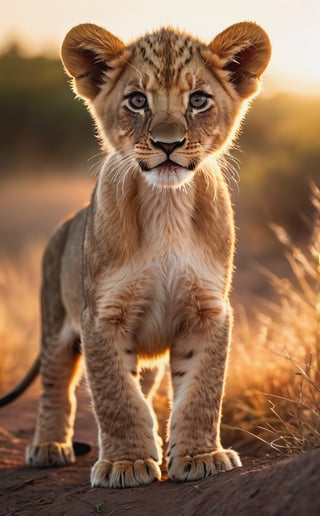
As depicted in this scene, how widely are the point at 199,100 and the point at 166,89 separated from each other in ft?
0.62

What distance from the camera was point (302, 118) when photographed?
21234 millimetres

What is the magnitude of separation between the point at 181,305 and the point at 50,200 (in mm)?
19364

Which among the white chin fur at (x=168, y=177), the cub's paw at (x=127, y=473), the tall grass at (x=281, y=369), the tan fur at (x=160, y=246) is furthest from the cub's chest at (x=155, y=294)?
the tall grass at (x=281, y=369)

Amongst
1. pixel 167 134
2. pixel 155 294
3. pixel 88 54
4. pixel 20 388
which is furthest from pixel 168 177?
pixel 20 388

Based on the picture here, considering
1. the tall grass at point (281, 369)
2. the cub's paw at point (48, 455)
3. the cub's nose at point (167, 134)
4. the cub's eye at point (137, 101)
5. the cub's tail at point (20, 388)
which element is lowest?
the cub's paw at point (48, 455)

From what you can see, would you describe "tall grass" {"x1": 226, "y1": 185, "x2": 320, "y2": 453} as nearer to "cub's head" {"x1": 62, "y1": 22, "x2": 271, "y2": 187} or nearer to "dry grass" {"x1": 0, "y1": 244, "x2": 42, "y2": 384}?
"cub's head" {"x1": 62, "y1": 22, "x2": 271, "y2": 187}

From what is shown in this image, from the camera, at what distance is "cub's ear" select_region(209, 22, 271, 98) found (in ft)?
15.4

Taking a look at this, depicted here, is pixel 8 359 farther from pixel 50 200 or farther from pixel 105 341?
pixel 50 200

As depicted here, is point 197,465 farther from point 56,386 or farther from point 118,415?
point 56,386

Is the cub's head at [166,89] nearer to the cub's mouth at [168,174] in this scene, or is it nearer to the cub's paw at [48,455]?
the cub's mouth at [168,174]

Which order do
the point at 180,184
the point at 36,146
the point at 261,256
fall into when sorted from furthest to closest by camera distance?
the point at 36,146, the point at 261,256, the point at 180,184

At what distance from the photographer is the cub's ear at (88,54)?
15.4 ft

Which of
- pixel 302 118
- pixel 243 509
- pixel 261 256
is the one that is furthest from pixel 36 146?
pixel 243 509

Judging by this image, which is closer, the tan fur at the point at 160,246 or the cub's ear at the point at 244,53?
the tan fur at the point at 160,246
